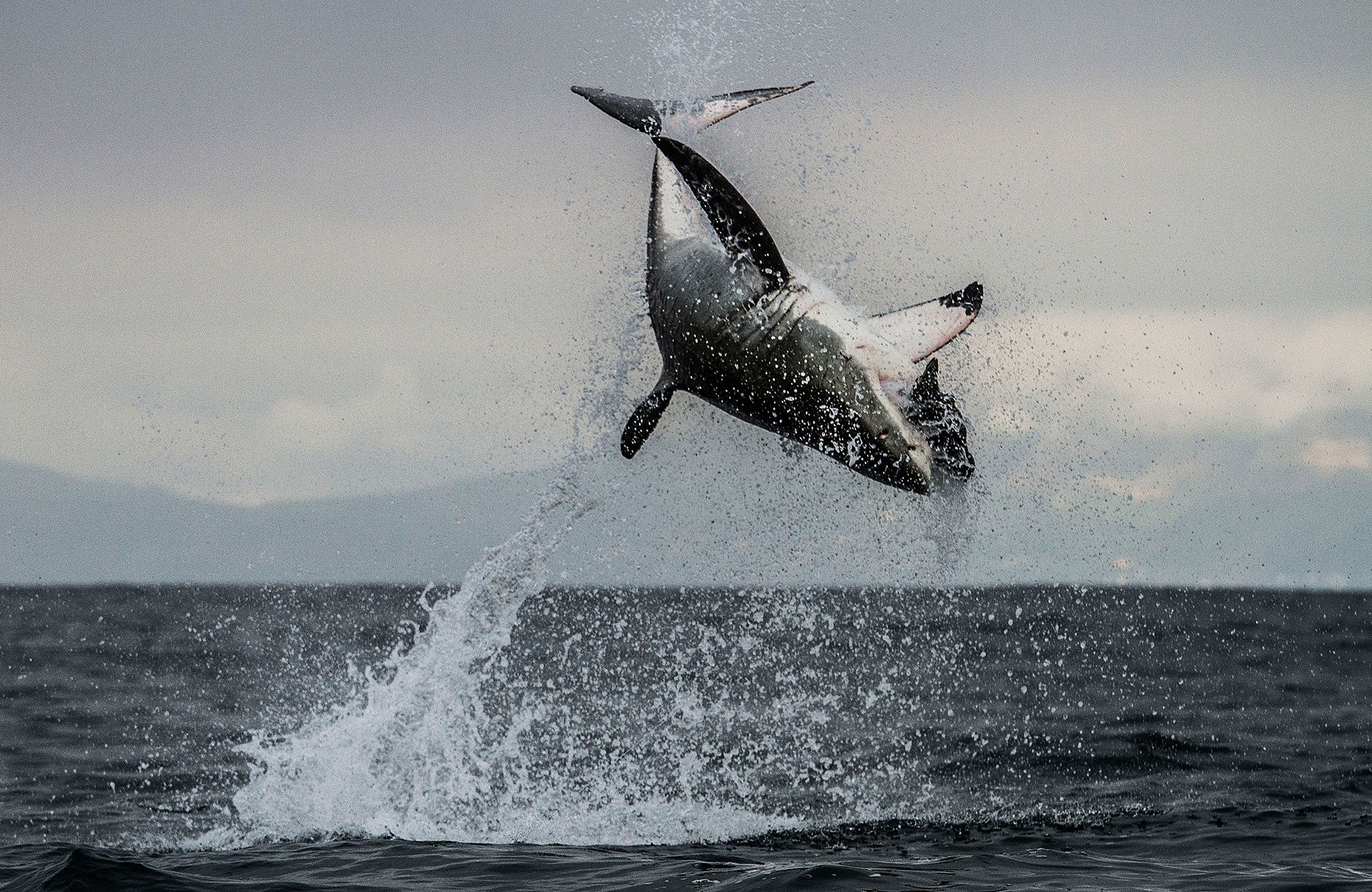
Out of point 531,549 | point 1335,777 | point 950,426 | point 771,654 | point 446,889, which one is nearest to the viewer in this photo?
point 950,426

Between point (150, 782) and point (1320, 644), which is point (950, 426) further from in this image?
point (1320, 644)

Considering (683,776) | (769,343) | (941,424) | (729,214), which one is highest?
(729,214)

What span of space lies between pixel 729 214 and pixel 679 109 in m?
0.76

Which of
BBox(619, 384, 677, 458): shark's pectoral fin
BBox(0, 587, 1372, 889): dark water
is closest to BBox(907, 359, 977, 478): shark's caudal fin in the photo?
BBox(619, 384, 677, 458): shark's pectoral fin

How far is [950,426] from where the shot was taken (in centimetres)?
839

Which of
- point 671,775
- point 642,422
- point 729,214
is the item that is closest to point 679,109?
point 729,214

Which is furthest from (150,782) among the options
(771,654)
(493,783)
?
(771,654)

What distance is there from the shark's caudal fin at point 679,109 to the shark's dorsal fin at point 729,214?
230mm

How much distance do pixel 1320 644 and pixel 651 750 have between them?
129 feet

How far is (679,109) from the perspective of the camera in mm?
8078

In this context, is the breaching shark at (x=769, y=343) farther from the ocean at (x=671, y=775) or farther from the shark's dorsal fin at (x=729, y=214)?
the ocean at (x=671, y=775)

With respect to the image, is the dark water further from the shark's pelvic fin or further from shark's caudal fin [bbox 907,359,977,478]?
the shark's pelvic fin

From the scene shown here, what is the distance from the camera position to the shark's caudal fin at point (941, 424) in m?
8.29

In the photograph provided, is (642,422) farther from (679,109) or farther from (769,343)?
(679,109)
